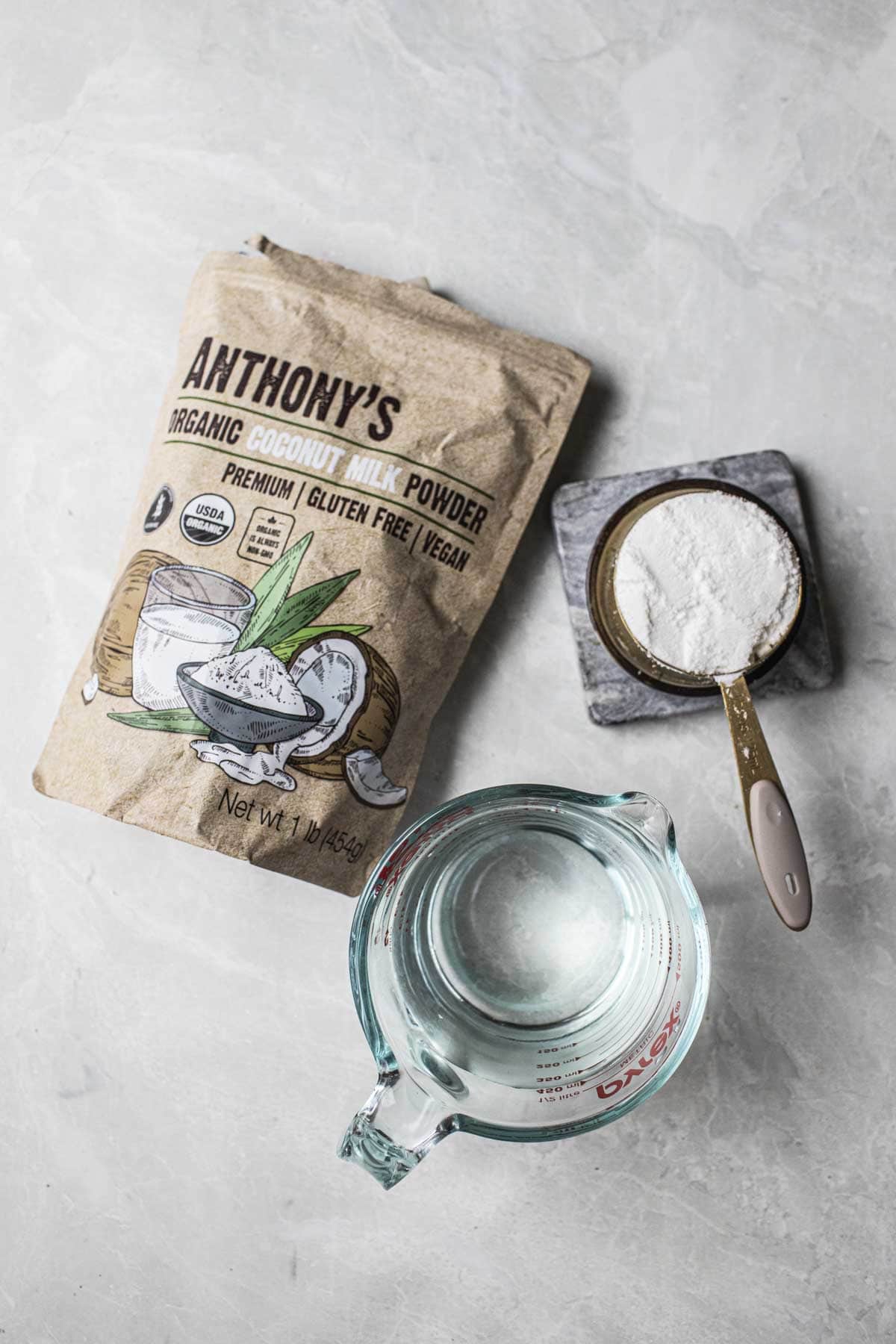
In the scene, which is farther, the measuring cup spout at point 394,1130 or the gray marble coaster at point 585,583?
the gray marble coaster at point 585,583

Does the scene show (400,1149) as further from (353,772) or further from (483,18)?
(483,18)

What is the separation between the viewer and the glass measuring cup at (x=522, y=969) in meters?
0.60

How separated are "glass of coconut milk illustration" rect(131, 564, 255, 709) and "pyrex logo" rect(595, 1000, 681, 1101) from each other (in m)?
0.35

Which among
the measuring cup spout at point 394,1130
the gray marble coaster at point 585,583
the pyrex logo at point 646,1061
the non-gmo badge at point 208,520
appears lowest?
the measuring cup spout at point 394,1130

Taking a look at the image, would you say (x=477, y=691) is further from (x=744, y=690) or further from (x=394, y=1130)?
(x=394, y=1130)

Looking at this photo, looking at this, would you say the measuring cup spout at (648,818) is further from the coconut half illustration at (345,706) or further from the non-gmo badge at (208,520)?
the non-gmo badge at (208,520)

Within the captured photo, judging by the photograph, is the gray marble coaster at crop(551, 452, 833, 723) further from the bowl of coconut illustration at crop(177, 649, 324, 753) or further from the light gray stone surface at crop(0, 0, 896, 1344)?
the bowl of coconut illustration at crop(177, 649, 324, 753)

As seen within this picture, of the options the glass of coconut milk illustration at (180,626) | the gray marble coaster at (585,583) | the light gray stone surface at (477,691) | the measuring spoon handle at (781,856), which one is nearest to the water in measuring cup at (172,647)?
the glass of coconut milk illustration at (180,626)

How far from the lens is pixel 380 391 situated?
67cm

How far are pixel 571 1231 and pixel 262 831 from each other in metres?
0.36

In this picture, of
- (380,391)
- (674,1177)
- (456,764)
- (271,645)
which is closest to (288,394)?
(380,391)

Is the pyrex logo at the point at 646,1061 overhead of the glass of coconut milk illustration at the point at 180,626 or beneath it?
beneath

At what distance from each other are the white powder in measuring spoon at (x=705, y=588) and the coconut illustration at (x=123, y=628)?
30 cm

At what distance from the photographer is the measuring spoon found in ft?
2.10
